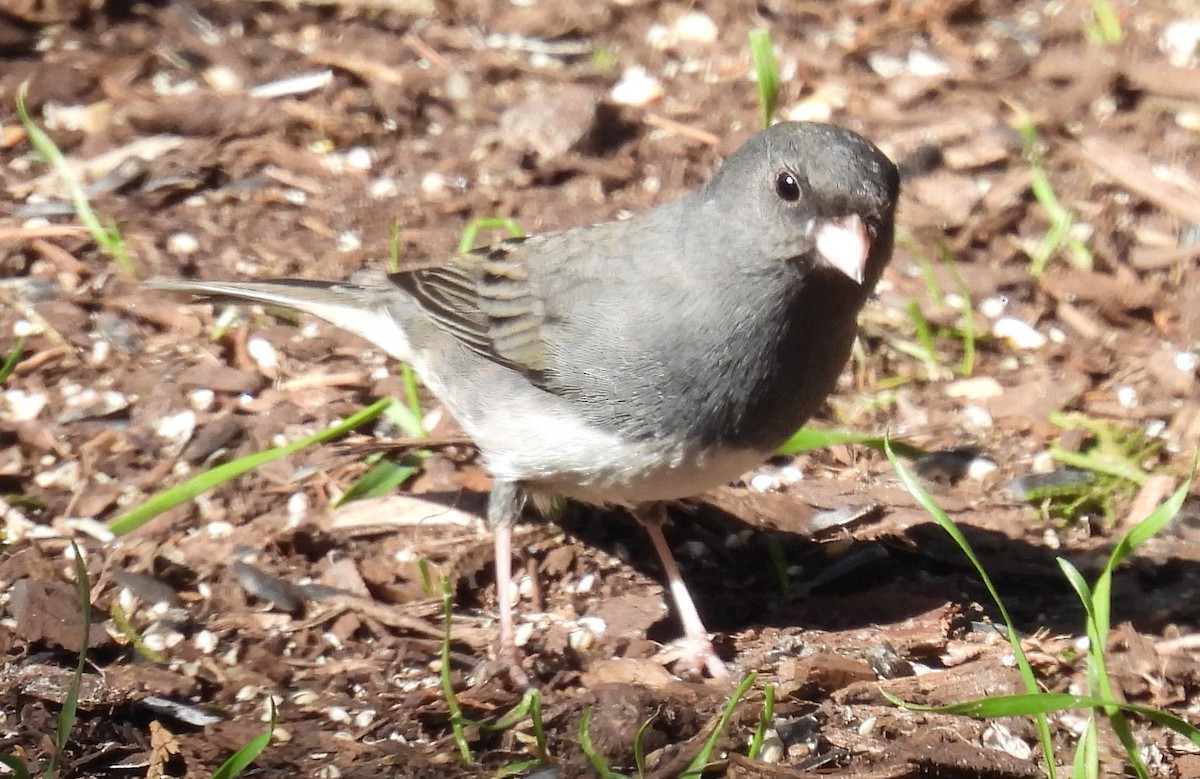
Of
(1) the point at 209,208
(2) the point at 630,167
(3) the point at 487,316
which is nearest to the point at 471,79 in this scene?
(2) the point at 630,167

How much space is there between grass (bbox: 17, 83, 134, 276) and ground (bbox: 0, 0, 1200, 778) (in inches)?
1.8

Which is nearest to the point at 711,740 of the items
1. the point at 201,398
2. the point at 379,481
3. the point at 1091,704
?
the point at 1091,704

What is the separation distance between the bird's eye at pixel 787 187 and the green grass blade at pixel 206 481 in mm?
1126

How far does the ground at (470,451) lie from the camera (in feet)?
8.19

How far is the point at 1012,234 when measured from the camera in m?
3.90

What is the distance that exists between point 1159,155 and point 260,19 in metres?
2.80

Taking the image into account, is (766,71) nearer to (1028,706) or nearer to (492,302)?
(492,302)

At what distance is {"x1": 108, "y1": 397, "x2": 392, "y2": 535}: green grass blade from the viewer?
281 centimetres

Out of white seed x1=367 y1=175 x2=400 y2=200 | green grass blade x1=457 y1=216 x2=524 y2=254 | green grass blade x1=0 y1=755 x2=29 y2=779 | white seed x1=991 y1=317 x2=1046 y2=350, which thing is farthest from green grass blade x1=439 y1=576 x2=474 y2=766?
white seed x1=991 y1=317 x2=1046 y2=350

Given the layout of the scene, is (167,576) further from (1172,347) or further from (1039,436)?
(1172,347)

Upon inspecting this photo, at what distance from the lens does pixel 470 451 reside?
3.27 meters

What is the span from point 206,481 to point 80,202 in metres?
1.10

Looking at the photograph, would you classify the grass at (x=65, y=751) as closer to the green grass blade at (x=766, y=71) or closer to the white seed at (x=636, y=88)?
the green grass blade at (x=766, y=71)

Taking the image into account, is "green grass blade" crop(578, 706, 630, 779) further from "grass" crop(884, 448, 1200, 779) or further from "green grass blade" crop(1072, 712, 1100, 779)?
"green grass blade" crop(1072, 712, 1100, 779)
